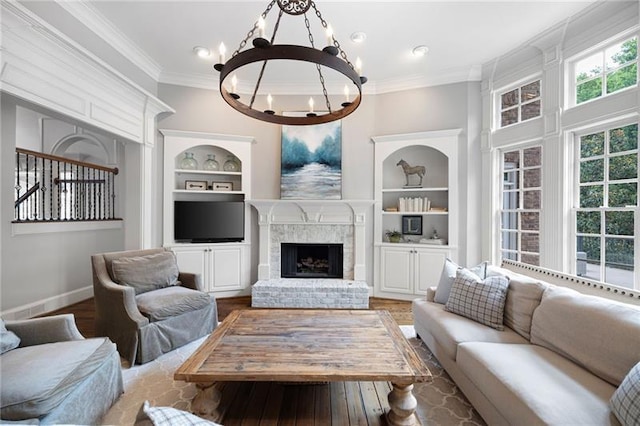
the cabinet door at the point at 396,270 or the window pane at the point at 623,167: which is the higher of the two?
the window pane at the point at 623,167

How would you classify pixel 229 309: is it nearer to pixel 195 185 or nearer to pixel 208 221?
pixel 208 221

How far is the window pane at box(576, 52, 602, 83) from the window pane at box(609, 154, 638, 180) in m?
0.91

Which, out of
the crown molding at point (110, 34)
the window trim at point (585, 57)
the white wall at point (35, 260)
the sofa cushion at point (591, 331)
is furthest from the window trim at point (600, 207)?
the white wall at point (35, 260)

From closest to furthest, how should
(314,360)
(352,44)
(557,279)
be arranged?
(314,360), (557,279), (352,44)

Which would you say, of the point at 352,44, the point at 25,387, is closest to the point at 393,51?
the point at 352,44

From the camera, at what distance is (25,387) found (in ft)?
4.52

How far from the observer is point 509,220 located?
3873mm

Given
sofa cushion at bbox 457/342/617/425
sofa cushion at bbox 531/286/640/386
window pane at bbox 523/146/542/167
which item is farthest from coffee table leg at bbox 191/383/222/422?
window pane at bbox 523/146/542/167

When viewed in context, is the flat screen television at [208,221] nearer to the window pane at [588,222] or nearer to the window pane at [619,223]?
the window pane at [588,222]

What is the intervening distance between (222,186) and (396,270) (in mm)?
2933

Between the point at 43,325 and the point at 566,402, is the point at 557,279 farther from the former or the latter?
the point at 43,325

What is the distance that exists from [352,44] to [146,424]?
3838 mm

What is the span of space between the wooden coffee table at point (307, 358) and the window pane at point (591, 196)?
2511mm

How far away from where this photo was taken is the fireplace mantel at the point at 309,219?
4402 mm
